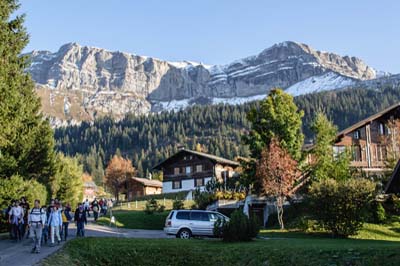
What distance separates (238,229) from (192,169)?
56.3m

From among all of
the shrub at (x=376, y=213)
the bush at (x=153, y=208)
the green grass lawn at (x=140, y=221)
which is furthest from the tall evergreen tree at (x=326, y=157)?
the bush at (x=153, y=208)

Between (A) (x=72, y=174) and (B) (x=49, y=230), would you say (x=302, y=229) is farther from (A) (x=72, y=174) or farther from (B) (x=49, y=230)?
(A) (x=72, y=174)

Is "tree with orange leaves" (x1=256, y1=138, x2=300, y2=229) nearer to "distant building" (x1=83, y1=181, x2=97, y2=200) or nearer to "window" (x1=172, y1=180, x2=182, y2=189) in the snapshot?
"window" (x1=172, y1=180, x2=182, y2=189)

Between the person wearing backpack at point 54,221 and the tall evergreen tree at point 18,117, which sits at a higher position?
the tall evergreen tree at point 18,117

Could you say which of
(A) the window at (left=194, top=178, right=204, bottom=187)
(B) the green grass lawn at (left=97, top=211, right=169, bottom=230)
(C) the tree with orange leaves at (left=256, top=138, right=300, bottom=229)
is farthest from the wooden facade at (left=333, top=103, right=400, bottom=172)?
(A) the window at (left=194, top=178, right=204, bottom=187)

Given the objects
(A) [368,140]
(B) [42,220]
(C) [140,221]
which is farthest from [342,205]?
(A) [368,140]

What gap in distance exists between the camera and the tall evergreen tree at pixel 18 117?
74.8 feet

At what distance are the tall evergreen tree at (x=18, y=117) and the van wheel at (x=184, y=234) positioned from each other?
1005 centimetres

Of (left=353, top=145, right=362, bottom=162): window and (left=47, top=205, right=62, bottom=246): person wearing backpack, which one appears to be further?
(left=353, top=145, right=362, bottom=162): window

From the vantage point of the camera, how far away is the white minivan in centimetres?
2692

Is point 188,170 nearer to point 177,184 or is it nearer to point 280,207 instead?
point 177,184

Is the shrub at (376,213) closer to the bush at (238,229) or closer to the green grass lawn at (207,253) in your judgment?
the bush at (238,229)

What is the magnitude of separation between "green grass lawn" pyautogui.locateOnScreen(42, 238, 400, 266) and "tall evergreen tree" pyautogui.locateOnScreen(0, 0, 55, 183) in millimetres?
6763

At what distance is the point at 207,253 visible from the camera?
20.7 m
